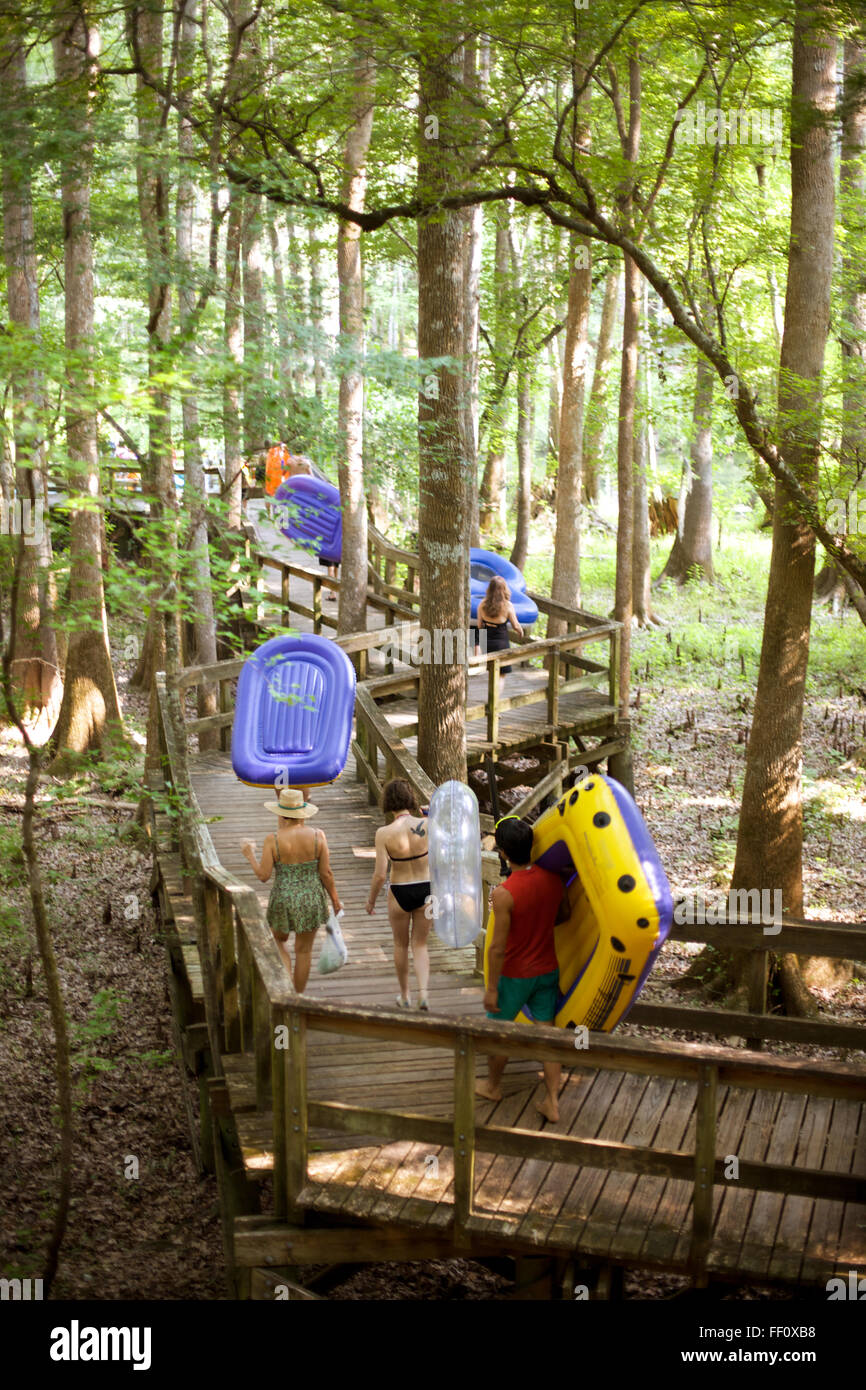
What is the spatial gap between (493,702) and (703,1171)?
27.8ft

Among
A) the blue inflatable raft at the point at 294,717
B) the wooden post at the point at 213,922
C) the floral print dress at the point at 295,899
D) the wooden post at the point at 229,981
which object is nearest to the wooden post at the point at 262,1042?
the wooden post at the point at 229,981

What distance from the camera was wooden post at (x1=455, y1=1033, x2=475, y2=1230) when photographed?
465 cm

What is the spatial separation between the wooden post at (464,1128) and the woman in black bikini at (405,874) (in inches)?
75.0

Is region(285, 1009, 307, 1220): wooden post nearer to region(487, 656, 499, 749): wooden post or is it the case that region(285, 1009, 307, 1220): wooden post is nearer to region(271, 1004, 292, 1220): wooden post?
region(271, 1004, 292, 1220): wooden post

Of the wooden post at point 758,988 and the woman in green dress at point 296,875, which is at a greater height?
the woman in green dress at point 296,875

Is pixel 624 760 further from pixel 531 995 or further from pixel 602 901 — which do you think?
pixel 602 901

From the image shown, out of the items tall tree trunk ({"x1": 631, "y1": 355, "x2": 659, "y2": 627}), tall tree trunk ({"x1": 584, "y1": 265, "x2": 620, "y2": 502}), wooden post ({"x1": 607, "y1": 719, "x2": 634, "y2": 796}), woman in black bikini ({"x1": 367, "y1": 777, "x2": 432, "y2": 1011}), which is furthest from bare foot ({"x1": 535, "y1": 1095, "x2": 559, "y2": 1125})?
tall tree trunk ({"x1": 584, "y1": 265, "x2": 620, "y2": 502})

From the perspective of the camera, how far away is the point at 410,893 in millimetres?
6570

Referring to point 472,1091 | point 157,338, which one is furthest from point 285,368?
point 472,1091

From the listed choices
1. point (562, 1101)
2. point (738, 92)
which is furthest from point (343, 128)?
point (562, 1101)

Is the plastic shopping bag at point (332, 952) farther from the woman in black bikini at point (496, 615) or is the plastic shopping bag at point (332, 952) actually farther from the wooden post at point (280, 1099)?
the woman in black bikini at point (496, 615)

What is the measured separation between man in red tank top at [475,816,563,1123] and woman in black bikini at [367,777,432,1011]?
1021 millimetres

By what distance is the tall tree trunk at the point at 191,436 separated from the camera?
20.5 feet
